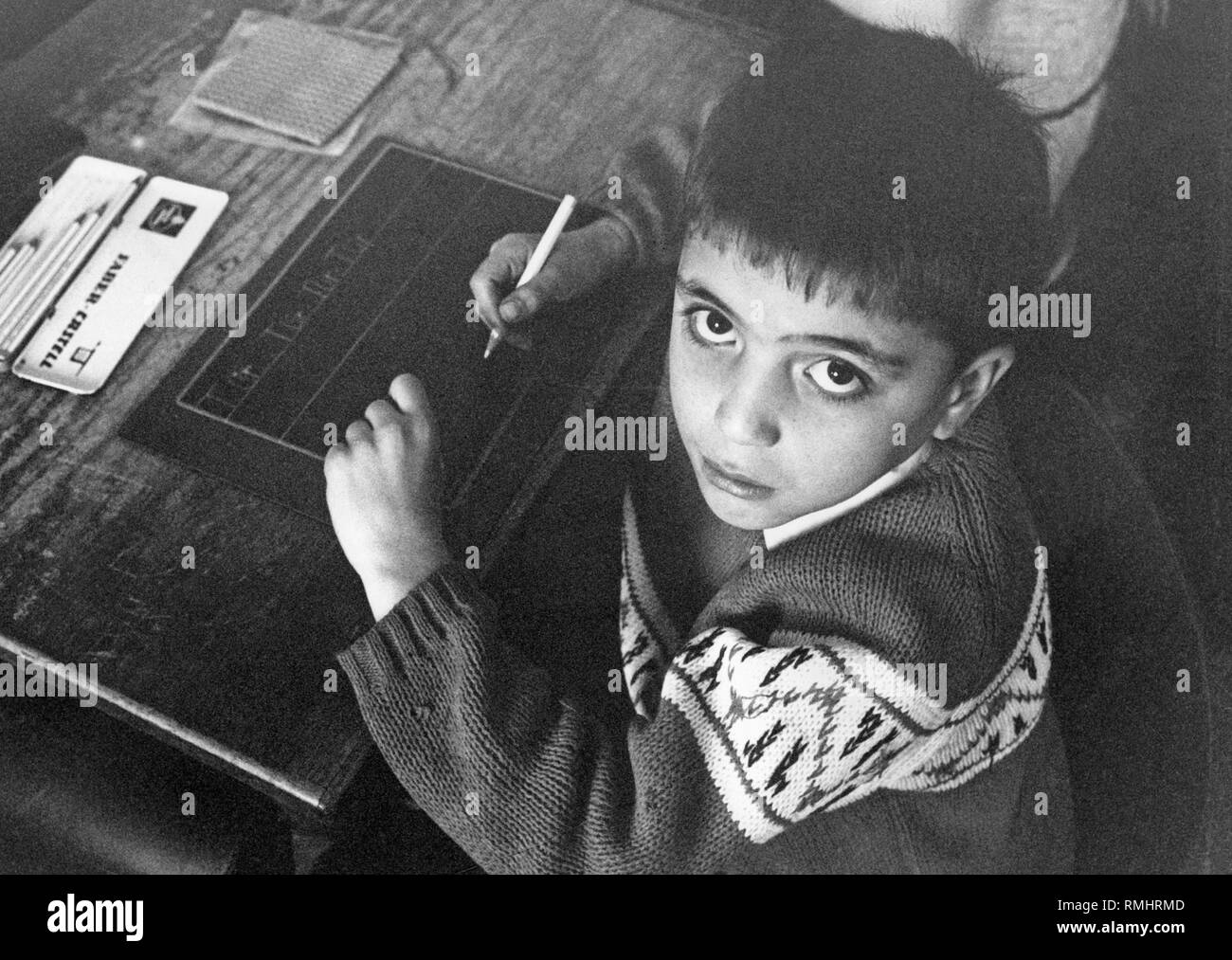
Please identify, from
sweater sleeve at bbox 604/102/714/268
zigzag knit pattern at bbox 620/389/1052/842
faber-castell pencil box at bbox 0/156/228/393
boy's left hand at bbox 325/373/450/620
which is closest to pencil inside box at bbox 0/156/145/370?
faber-castell pencil box at bbox 0/156/228/393

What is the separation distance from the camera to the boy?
1.62 ft

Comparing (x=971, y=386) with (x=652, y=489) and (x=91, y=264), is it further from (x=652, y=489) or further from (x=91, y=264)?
(x=91, y=264)

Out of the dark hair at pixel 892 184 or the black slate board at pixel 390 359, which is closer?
the dark hair at pixel 892 184

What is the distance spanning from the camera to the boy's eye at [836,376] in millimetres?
507

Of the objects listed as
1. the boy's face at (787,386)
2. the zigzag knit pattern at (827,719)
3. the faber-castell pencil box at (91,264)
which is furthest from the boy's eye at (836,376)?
the faber-castell pencil box at (91,264)

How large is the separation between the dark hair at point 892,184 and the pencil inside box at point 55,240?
392 mm

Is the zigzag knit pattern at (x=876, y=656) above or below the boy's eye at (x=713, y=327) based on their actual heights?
below

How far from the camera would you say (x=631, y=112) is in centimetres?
78

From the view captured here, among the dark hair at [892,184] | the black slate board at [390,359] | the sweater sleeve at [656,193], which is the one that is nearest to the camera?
the dark hair at [892,184]

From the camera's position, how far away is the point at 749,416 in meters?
0.53

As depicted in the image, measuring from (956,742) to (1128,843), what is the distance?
3.9 inches

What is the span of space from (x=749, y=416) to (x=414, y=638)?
20cm

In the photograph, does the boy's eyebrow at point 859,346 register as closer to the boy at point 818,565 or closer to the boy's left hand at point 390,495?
the boy at point 818,565

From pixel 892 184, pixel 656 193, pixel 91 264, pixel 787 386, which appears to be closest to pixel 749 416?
pixel 787 386
